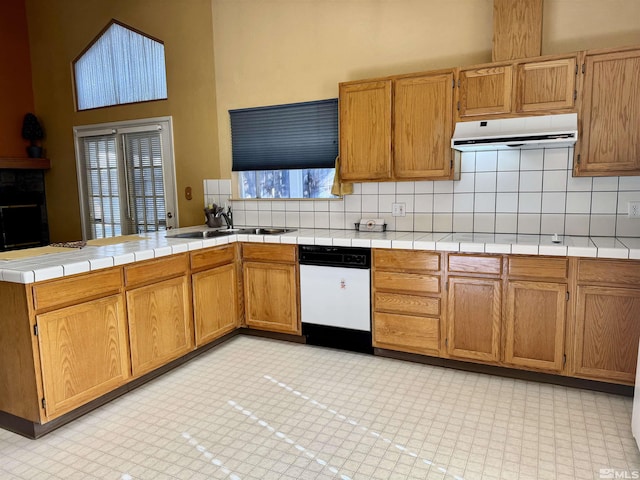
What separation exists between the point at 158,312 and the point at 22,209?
349cm

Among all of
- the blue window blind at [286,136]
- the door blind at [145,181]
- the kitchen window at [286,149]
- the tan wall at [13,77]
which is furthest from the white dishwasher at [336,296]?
the tan wall at [13,77]

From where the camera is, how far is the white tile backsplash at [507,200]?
3.10m

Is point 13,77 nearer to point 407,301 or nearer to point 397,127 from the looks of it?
point 397,127

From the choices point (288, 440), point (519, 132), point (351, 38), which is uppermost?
point (351, 38)

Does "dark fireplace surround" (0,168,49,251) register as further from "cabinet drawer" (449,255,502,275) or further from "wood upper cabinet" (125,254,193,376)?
"cabinet drawer" (449,255,502,275)

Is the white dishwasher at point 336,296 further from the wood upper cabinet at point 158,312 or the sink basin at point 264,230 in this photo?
the wood upper cabinet at point 158,312

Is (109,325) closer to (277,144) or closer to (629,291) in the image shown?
(277,144)

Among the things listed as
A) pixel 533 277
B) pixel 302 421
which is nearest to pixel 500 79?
pixel 533 277

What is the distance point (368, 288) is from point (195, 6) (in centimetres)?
329

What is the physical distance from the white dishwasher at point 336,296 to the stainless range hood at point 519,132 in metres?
1.04

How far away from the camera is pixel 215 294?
3.56 m

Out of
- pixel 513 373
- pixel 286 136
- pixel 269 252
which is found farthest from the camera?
pixel 286 136

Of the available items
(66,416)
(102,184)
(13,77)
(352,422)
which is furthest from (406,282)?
(13,77)

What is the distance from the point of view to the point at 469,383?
2938mm
